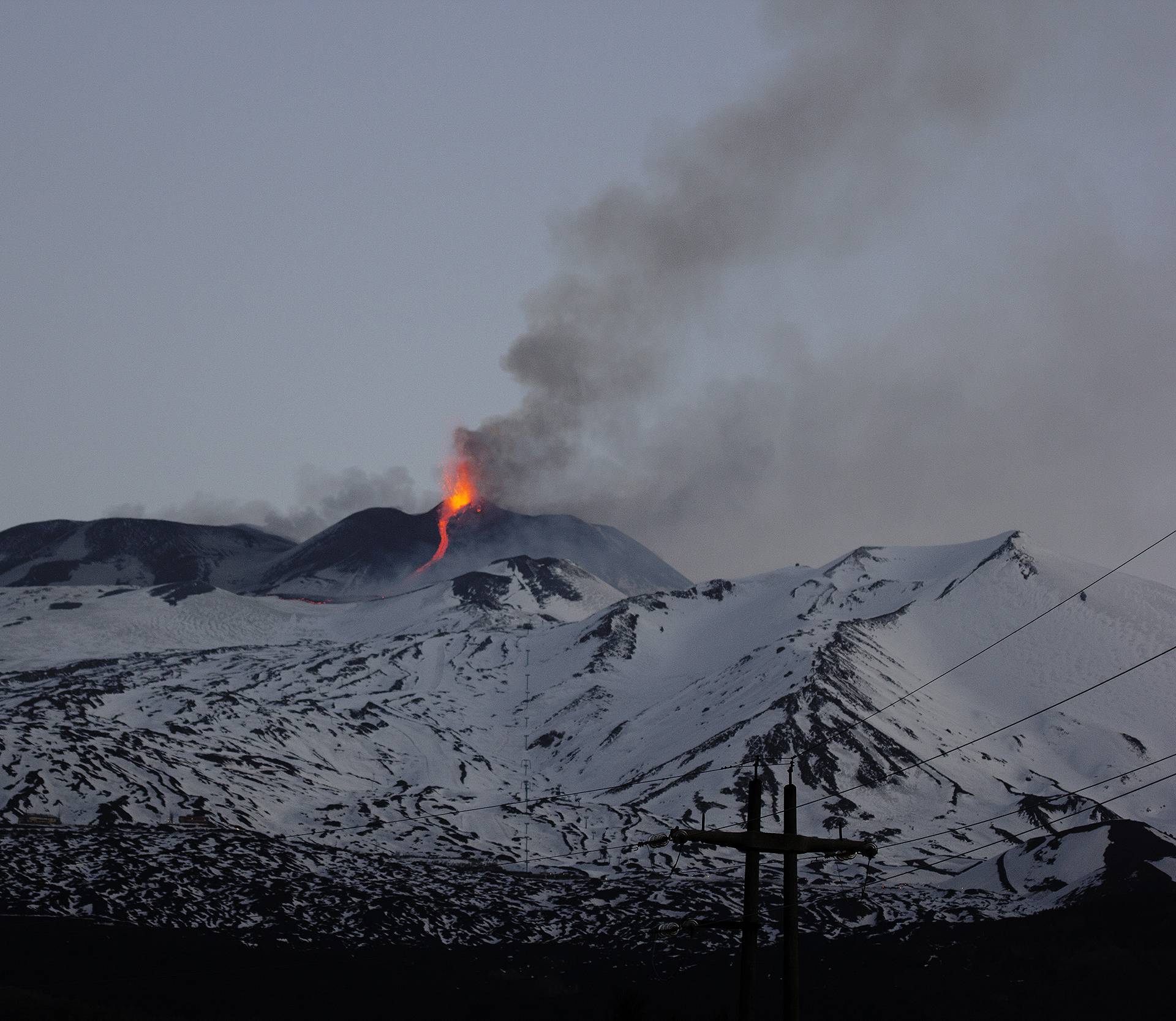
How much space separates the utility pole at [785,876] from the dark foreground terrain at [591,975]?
107251 mm

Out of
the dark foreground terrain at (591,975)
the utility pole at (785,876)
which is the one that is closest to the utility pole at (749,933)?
the utility pole at (785,876)

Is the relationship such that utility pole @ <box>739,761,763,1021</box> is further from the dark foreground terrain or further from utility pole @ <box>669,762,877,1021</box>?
the dark foreground terrain

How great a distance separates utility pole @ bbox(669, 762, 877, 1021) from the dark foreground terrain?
107 meters

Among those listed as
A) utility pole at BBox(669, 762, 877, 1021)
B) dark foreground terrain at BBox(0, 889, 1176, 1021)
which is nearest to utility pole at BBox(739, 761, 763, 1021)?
utility pole at BBox(669, 762, 877, 1021)

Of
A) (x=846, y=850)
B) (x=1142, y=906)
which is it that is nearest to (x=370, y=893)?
(x=1142, y=906)

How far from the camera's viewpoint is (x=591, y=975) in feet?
522

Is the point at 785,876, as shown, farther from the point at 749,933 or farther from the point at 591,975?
the point at 591,975

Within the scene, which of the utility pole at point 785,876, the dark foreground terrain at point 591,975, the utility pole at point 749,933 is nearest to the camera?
the utility pole at point 785,876

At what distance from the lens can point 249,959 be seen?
15688 cm

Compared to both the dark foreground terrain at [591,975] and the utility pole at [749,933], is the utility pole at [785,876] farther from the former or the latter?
the dark foreground terrain at [591,975]

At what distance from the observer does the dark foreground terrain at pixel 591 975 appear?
143 m

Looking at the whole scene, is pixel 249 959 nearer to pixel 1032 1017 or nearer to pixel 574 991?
pixel 574 991

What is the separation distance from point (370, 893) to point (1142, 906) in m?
99.0

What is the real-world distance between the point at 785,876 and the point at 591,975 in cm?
13380
